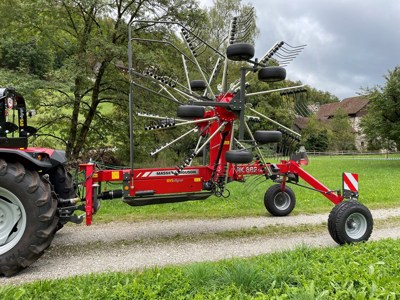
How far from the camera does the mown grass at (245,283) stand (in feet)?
11.1

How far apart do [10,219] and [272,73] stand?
166 inches

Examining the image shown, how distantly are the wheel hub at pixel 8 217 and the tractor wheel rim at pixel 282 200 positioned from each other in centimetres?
524

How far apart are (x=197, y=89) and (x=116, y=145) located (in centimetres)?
738

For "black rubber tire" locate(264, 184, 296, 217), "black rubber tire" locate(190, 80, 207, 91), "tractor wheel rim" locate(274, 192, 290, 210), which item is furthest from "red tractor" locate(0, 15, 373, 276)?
"tractor wheel rim" locate(274, 192, 290, 210)

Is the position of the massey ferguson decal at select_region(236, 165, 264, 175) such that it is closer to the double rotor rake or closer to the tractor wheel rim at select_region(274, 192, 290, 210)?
the double rotor rake

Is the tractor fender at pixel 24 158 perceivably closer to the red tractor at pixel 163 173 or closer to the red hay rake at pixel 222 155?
the red tractor at pixel 163 173

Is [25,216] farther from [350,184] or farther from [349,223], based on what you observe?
[350,184]

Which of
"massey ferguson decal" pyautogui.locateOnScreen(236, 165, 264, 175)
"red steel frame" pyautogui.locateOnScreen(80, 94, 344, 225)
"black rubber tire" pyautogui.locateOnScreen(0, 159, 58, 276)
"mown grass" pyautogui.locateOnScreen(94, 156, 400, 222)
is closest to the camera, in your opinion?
"black rubber tire" pyautogui.locateOnScreen(0, 159, 58, 276)

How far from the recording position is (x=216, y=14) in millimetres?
29266

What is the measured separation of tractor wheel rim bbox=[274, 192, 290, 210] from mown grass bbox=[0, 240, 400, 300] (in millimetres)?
3949

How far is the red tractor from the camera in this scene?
4.72 meters

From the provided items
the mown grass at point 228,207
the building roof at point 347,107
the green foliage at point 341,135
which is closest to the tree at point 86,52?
the mown grass at point 228,207

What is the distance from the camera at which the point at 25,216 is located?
4742 mm

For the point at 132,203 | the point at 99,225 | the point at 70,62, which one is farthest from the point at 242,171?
the point at 70,62
